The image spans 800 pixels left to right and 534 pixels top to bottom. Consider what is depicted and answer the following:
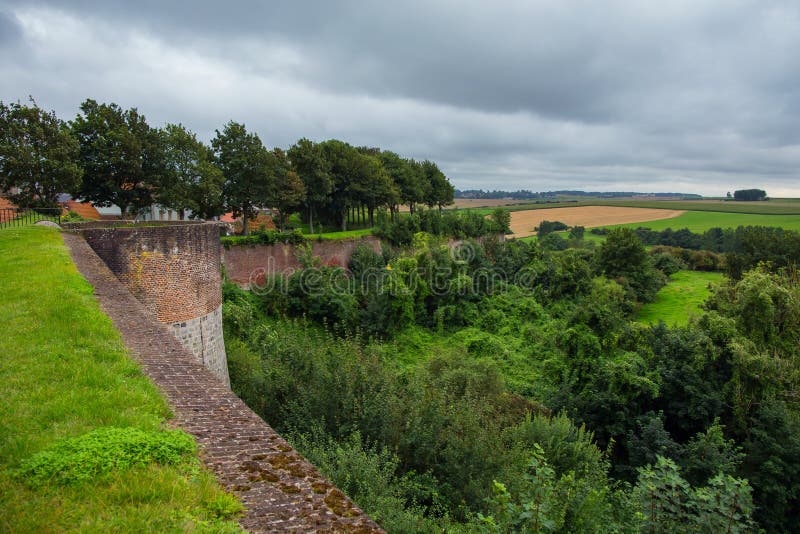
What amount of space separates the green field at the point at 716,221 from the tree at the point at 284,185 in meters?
58.2

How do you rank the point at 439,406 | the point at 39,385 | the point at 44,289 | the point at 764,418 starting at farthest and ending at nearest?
1. the point at 764,418
2. the point at 439,406
3. the point at 44,289
4. the point at 39,385

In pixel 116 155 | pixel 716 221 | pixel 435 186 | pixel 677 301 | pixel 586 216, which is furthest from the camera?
pixel 586 216

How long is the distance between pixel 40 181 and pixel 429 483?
18.5 metres

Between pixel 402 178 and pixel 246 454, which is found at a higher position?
pixel 402 178

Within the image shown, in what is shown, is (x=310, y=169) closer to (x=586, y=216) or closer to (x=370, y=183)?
(x=370, y=183)

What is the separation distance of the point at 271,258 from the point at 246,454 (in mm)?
25488

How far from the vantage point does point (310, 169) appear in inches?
1352

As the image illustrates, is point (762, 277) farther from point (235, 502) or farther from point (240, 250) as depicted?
point (240, 250)

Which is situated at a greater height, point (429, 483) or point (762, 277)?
point (762, 277)

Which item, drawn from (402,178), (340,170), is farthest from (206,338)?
(402,178)

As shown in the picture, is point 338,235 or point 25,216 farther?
point 338,235

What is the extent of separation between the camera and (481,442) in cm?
867

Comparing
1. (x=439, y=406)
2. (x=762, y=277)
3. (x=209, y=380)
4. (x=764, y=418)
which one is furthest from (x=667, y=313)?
(x=209, y=380)

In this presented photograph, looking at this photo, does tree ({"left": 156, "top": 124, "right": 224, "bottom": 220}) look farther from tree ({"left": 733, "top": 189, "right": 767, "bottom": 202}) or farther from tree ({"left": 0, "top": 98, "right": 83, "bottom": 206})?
tree ({"left": 733, "top": 189, "right": 767, "bottom": 202})
